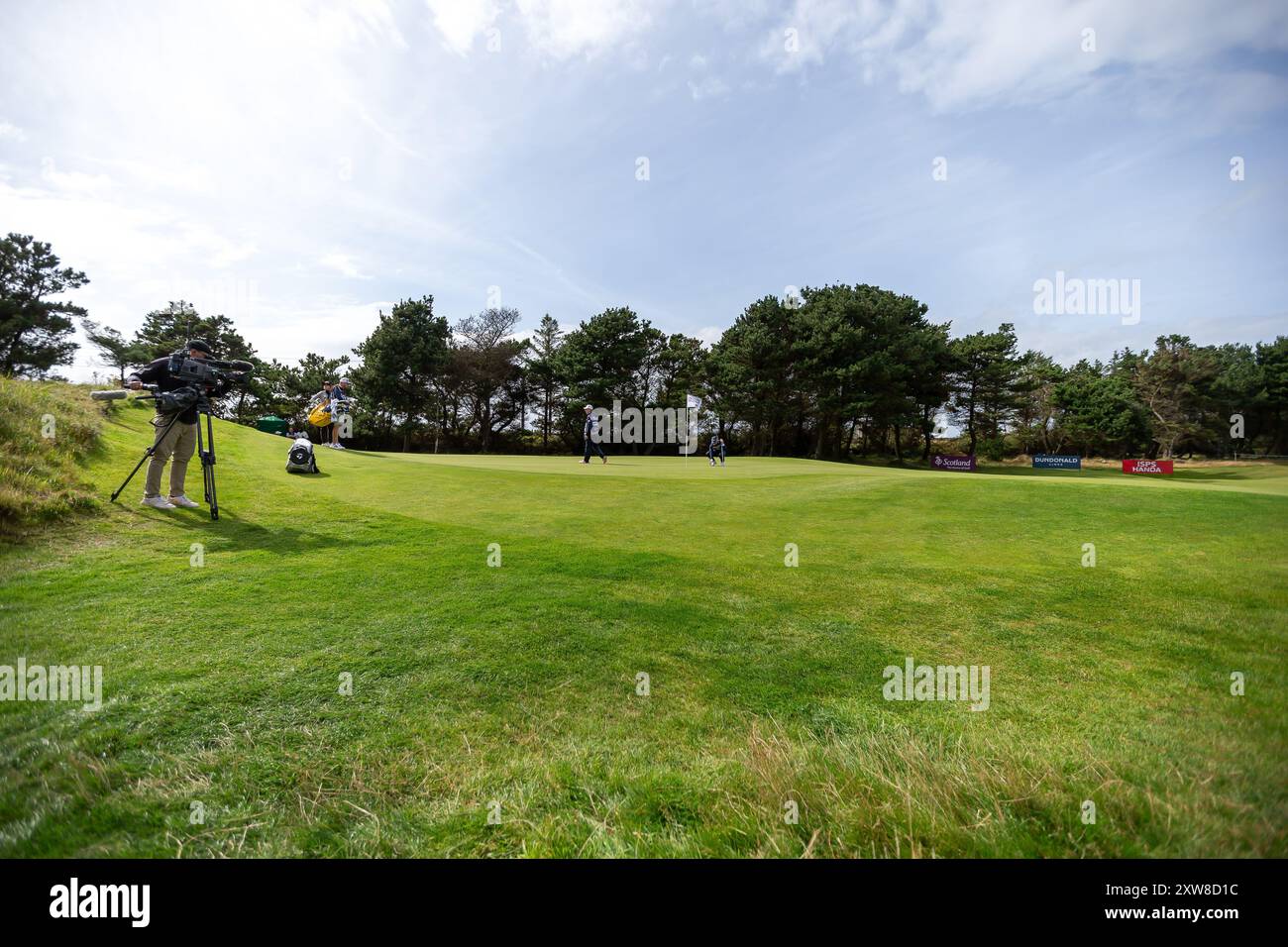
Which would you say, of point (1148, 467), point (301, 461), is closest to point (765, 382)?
point (1148, 467)

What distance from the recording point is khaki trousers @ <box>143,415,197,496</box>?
8.39 m

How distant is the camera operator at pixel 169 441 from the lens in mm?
8367

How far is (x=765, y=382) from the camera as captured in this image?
4794 cm

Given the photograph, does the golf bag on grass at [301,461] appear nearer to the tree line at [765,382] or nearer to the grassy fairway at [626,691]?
the grassy fairway at [626,691]

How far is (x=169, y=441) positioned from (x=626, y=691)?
32.3ft

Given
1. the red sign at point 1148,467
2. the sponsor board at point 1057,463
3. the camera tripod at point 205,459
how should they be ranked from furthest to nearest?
the sponsor board at point 1057,463
the red sign at point 1148,467
the camera tripod at point 205,459

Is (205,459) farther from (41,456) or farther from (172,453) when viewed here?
(41,456)

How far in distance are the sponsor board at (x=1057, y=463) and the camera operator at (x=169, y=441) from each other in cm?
6694

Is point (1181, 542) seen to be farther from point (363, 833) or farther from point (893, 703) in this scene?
point (363, 833)

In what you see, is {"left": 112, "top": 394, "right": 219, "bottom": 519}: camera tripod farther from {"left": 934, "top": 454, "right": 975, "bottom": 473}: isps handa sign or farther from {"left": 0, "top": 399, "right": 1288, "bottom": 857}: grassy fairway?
{"left": 934, "top": 454, "right": 975, "bottom": 473}: isps handa sign

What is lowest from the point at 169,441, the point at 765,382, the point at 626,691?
the point at 626,691

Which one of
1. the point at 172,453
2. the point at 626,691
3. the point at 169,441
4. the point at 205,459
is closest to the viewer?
A: the point at 626,691

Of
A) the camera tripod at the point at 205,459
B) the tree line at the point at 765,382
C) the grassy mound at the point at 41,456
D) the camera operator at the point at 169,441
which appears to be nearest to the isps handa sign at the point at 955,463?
the tree line at the point at 765,382

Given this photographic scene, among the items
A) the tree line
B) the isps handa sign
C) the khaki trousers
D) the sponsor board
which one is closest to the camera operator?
the khaki trousers
